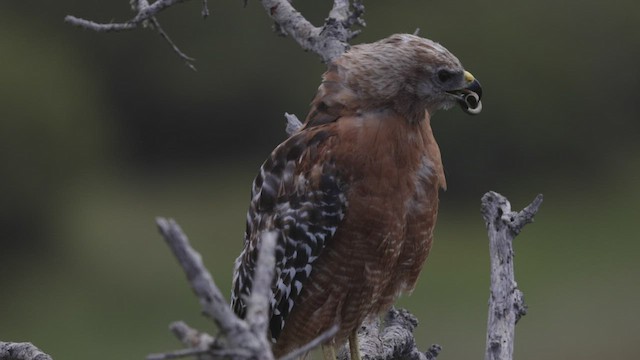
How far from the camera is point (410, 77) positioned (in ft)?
14.6

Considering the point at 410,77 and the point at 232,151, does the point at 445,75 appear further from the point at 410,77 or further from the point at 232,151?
the point at 232,151

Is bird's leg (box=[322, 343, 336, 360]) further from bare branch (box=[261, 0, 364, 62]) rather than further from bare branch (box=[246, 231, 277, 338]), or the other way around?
bare branch (box=[246, 231, 277, 338])

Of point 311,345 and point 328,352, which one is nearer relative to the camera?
point 311,345

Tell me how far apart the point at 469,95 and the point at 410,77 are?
18 cm

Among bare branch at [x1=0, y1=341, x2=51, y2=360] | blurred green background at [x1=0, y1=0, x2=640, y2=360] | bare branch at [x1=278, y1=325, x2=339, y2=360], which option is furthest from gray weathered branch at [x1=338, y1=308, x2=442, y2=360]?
blurred green background at [x1=0, y1=0, x2=640, y2=360]

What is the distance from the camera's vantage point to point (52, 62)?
12.3 meters

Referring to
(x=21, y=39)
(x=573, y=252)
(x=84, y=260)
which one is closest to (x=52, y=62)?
(x=21, y=39)

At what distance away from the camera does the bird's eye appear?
14.5 feet

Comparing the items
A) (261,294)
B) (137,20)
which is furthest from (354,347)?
(261,294)

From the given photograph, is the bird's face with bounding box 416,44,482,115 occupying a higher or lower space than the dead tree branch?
lower

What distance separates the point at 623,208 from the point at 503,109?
4.51 ft

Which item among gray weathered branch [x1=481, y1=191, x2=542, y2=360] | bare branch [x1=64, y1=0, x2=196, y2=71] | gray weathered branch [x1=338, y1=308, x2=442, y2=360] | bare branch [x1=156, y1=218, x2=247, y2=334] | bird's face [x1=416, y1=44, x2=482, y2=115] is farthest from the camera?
gray weathered branch [x1=338, y1=308, x2=442, y2=360]

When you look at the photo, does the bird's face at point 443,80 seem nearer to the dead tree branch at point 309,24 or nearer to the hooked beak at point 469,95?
the hooked beak at point 469,95

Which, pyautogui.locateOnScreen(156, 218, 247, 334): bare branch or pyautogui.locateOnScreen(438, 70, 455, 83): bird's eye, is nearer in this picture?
pyautogui.locateOnScreen(156, 218, 247, 334): bare branch
